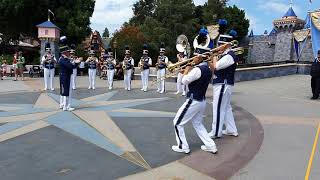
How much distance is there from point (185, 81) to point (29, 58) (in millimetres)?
27261

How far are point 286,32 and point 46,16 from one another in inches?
750

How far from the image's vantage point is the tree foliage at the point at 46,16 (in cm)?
2623

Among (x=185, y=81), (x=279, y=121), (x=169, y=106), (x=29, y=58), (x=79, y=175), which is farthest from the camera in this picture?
(x=29, y=58)

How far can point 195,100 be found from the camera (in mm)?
6715

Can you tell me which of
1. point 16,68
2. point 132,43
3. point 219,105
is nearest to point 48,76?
point 16,68

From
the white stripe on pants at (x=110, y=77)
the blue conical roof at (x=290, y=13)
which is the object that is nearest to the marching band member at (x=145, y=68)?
the white stripe on pants at (x=110, y=77)

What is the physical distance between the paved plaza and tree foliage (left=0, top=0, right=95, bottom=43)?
584 inches

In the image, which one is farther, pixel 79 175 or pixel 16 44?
pixel 16 44

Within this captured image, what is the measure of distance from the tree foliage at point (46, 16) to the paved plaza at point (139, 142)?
14842mm

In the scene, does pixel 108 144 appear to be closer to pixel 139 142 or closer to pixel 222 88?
pixel 139 142

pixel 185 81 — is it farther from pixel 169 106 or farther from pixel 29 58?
pixel 29 58

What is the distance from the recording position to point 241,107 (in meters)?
11.9

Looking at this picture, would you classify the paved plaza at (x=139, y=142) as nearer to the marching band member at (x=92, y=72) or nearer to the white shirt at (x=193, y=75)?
the white shirt at (x=193, y=75)

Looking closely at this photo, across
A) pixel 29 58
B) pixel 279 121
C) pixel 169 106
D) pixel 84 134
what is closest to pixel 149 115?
pixel 169 106
